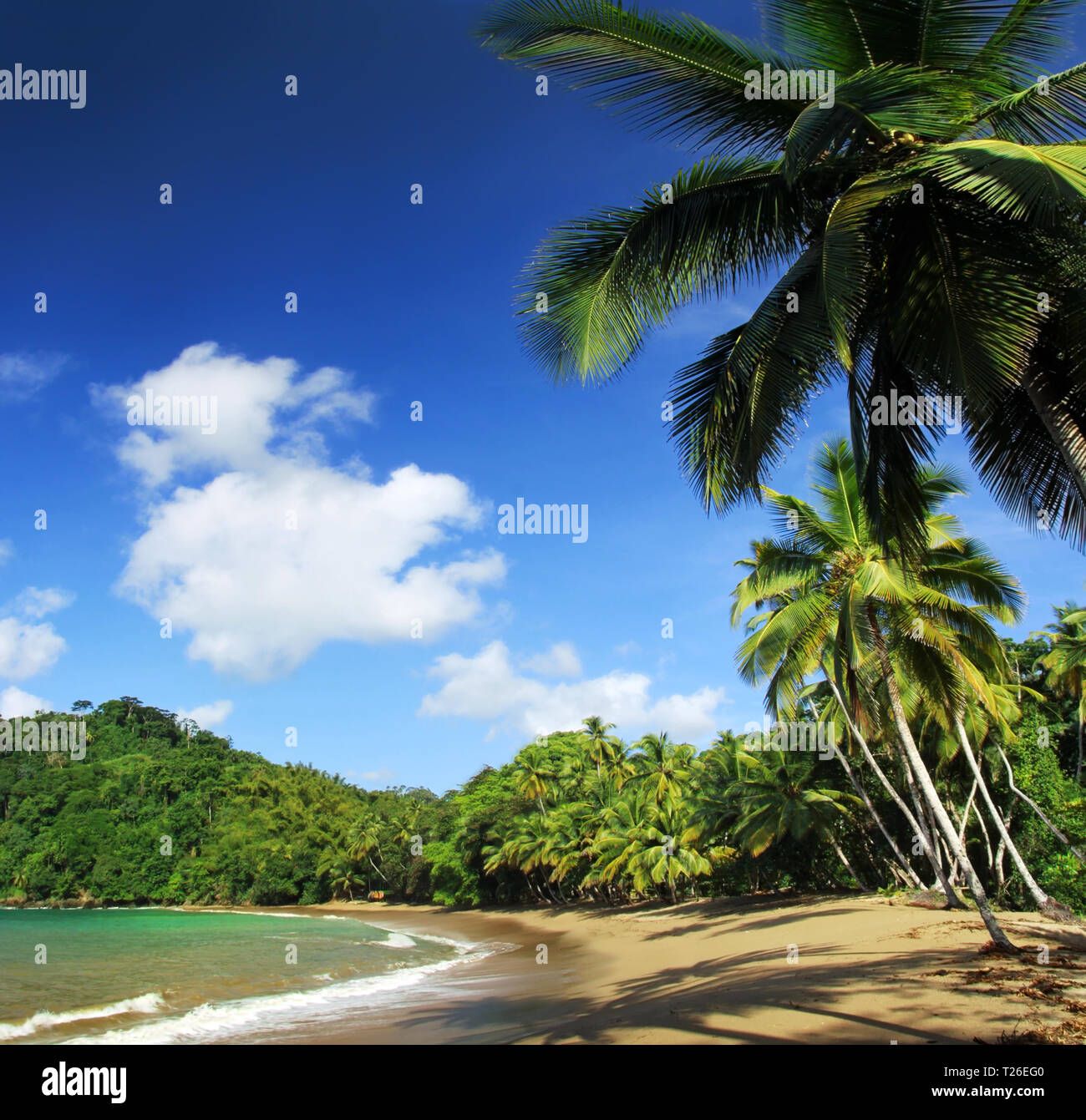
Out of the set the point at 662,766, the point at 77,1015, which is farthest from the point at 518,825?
the point at 77,1015

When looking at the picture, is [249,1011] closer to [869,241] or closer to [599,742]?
[869,241]

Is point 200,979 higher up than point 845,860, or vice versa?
point 845,860

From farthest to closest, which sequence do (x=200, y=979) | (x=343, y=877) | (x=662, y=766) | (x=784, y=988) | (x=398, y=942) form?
1. (x=343, y=877)
2. (x=662, y=766)
3. (x=398, y=942)
4. (x=200, y=979)
5. (x=784, y=988)

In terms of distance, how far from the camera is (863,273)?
5941 mm

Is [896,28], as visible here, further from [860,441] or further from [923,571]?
[923,571]

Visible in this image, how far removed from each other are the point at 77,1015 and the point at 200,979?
6121 millimetres

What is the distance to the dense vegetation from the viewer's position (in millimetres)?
15227

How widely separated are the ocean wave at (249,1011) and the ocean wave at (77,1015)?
4.17ft

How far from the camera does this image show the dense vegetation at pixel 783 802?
50.0 feet

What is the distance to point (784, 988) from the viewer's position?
988 cm

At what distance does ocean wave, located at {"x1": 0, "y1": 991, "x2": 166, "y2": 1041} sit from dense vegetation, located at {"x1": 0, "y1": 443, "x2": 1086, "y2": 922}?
14.7 m

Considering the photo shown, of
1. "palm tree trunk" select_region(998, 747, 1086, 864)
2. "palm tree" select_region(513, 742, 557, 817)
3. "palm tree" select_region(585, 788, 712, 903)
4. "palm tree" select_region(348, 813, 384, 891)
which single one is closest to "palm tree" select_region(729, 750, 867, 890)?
"palm tree" select_region(585, 788, 712, 903)

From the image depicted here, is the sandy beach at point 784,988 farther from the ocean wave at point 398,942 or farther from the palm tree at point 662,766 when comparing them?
the palm tree at point 662,766

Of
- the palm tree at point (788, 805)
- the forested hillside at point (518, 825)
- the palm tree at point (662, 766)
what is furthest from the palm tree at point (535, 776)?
the palm tree at point (788, 805)
